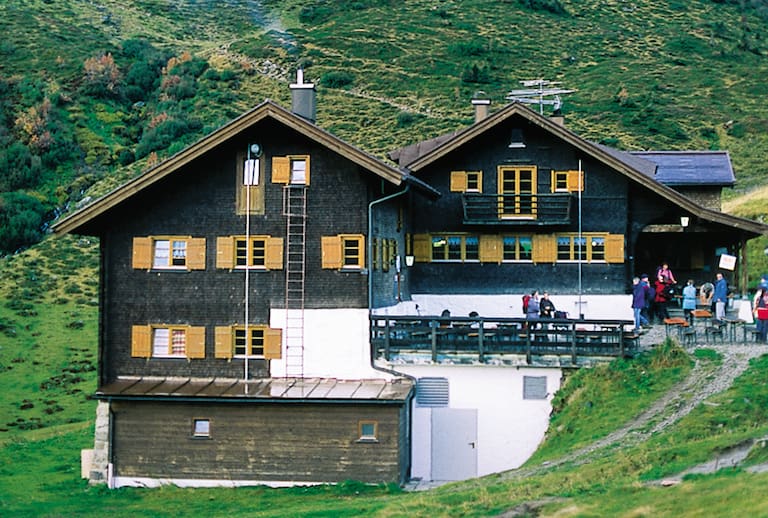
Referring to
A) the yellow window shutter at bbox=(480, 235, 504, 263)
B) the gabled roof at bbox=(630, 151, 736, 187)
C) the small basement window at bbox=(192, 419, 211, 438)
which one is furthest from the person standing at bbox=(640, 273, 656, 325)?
the small basement window at bbox=(192, 419, 211, 438)

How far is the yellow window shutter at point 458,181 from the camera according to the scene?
40562 millimetres

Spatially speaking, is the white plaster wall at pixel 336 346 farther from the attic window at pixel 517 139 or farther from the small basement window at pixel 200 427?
the attic window at pixel 517 139

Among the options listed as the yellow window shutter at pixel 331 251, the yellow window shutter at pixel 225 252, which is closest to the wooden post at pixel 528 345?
the yellow window shutter at pixel 331 251

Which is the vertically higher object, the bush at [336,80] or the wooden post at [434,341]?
the bush at [336,80]

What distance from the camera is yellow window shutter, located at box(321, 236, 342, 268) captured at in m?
33.1

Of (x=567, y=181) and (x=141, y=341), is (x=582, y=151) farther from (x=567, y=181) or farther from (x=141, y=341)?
(x=141, y=341)

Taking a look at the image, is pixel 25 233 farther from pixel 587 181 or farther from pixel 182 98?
pixel 587 181

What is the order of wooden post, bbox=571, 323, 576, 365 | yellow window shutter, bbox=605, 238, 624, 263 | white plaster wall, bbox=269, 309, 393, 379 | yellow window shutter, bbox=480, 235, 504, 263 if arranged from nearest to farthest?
1. wooden post, bbox=571, 323, 576, 365
2. white plaster wall, bbox=269, 309, 393, 379
3. yellow window shutter, bbox=605, 238, 624, 263
4. yellow window shutter, bbox=480, 235, 504, 263

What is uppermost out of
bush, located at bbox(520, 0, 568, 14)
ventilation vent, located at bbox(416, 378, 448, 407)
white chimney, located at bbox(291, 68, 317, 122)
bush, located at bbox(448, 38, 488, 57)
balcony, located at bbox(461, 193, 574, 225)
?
bush, located at bbox(520, 0, 568, 14)

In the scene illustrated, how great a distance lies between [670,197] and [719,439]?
17856mm

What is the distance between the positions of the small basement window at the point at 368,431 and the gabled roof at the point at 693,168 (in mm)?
20316

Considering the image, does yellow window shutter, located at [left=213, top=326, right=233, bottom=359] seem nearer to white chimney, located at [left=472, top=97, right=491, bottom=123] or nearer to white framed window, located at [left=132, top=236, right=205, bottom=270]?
white framed window, located at [left=132, top=236, right=205, bottom=270]

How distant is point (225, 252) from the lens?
110ft

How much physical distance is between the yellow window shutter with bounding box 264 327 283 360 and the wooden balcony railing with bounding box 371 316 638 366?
2485mm
